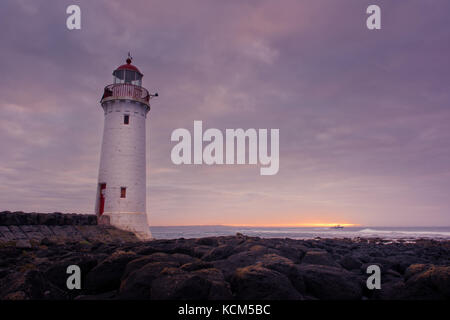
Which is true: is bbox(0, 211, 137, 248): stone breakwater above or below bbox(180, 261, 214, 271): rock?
below

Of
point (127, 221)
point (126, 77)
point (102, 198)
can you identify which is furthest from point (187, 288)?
point (126, 77)

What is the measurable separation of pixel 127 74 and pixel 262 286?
17.5 m

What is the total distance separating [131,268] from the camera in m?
5.24

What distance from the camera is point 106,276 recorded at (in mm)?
5277

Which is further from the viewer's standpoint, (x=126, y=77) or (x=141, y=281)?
(x=126, y=77)

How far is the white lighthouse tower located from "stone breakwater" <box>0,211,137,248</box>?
839 millimetres

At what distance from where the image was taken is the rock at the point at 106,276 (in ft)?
17.0

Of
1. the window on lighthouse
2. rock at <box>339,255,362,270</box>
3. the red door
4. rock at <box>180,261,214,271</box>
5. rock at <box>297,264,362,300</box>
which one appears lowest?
rock at <box>339,255,362,270</box>

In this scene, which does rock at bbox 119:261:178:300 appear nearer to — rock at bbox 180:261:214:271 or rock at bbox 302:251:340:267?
rock at bbox 180:261:214:271

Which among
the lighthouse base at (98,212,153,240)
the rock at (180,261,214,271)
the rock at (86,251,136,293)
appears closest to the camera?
the rock at (180,261,214,271)

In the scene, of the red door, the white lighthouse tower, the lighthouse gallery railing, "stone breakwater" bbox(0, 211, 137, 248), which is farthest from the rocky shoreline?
the lighthouse gallery railing

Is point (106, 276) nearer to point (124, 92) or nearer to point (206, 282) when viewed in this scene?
point (206, 282)

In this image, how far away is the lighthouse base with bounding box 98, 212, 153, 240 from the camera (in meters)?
16.6
